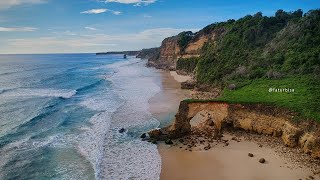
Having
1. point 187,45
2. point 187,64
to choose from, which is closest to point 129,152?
point 187,64

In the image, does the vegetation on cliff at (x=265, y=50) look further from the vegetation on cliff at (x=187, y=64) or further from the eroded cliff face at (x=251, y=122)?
the eroded cliff face at (x=251, y=122)

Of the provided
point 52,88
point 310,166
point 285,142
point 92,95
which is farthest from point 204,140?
point 52,88

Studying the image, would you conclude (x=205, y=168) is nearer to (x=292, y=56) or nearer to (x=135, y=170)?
(x=135, y=170)

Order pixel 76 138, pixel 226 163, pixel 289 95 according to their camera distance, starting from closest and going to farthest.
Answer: pixel 226 163 < pixel 76 138 < pixel 289 95

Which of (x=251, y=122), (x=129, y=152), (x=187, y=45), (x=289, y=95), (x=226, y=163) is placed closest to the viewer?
(x=226, y=163)

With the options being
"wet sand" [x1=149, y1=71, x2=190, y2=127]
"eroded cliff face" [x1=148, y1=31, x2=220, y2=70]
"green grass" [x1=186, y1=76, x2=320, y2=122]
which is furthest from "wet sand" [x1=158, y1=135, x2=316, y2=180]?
"eroded cliff face" [x1=148, y1=31, x2=220, y2=70]

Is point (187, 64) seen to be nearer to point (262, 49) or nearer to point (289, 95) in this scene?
point (262, 49)
